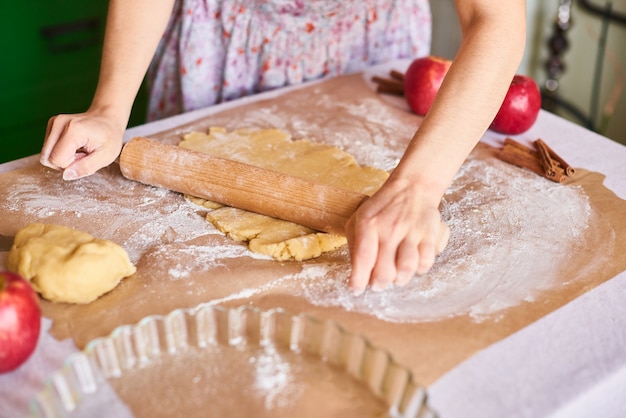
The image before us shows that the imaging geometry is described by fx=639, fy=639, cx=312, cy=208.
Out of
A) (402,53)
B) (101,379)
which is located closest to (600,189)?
(402,53)

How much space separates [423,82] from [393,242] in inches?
28.3

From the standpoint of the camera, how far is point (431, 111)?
1.14 meters

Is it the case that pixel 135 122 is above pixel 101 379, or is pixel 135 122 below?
below

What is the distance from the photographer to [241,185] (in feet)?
3.96

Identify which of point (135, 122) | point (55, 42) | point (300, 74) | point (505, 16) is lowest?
point (135, 122)

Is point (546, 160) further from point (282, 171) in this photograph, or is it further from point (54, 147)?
point (54, 147)

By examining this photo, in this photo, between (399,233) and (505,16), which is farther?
(505,16)

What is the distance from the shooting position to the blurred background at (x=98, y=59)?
253 cm

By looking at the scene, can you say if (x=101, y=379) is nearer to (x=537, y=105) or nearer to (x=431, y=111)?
(x=431, y=111)

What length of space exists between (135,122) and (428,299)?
86.3 inches

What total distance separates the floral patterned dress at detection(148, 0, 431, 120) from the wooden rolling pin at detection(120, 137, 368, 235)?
55 cm

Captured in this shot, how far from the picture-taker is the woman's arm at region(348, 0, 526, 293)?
0.98 metres

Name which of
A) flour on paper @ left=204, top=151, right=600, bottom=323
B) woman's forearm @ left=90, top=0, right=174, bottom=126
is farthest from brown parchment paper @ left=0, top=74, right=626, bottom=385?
woman's forearm @ left=90, top=0, right=174, bottom=126

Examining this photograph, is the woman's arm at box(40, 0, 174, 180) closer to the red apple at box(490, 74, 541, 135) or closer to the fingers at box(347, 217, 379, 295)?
the fingers at box(347, 217, 379, 295)
